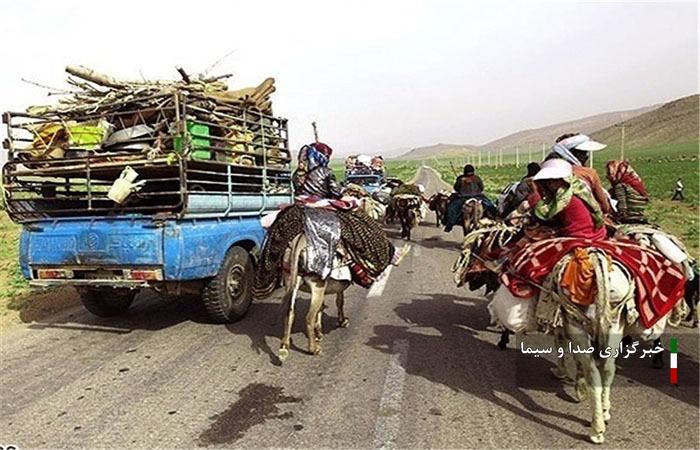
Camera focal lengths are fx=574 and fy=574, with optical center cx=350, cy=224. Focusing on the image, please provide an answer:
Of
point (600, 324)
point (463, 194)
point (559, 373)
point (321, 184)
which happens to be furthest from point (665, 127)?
point (600, 324)

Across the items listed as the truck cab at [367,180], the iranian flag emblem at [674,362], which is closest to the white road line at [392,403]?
the iranian flag emblem at [674,362]

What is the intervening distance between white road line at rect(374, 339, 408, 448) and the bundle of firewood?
12.8 feet

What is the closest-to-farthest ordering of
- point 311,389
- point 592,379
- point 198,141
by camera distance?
point 592,379, point 311,389, point 198,141

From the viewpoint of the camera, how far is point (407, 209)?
1527 centimetres

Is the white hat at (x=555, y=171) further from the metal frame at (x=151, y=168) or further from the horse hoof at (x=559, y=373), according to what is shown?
the metal frame at (x=151, y=168)

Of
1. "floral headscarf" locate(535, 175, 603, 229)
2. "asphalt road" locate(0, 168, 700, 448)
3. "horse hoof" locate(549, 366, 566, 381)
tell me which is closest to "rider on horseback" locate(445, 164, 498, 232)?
"asphalt road" locate(0, 168, 700, 448)

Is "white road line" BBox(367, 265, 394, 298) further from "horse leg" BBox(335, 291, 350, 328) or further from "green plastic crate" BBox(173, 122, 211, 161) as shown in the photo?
"green plastic crate" BBox(173, 122, 211, 161)

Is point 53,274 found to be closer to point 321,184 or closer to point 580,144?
point 321,184

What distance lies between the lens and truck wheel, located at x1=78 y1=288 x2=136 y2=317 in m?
7.64

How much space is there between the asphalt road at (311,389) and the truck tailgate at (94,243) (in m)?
1.04

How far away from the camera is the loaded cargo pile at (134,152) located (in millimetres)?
6598

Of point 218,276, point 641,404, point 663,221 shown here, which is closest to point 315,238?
point 218,276

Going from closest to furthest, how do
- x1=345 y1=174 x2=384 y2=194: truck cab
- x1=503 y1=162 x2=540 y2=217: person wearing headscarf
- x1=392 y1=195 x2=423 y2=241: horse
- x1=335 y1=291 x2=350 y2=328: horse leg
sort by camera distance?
x1=335 y1=291 x2=350 y2=328: horse leg < x1=503 y1=162 x2=540 y2=217: person wearing headscarf < x1=392 y1=195 x2=423 y2=241: horse < x1=345 y1=174 x2=384 y2=194: truck cab

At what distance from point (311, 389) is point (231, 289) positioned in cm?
246
